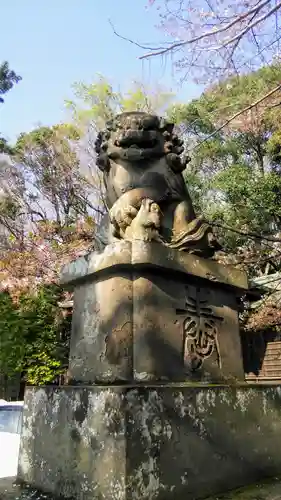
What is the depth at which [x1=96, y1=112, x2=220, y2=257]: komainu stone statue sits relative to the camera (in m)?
2.95

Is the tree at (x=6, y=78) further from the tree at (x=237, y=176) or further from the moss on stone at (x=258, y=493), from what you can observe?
the moss on stone at (x=258, y=493)

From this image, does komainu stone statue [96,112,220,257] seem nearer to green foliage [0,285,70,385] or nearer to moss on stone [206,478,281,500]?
moss on stone [206,478,281,500]

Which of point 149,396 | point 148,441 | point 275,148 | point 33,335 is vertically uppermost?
point 275,148

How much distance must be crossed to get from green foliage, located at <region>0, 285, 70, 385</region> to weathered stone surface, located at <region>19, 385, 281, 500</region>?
436 inches

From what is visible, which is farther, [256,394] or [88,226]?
[88,226]

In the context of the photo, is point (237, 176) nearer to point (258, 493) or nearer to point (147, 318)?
point (147, 318)

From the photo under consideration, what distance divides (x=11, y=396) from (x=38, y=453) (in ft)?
51.6

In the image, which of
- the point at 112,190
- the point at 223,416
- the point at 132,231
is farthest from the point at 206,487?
the point at 112,190

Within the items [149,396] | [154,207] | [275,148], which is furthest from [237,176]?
[149,396]

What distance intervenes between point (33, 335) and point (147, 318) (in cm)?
1232

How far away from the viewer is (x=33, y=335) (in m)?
14.0

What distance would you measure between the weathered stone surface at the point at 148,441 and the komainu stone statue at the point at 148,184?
3.58 feet

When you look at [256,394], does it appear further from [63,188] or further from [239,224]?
[63,188]

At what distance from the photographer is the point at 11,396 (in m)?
16.8
